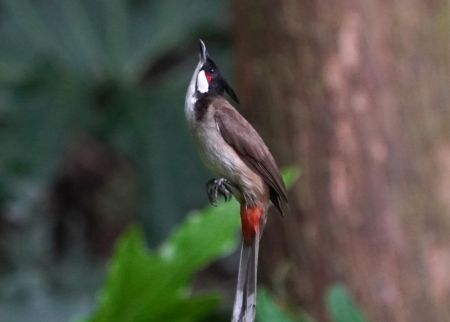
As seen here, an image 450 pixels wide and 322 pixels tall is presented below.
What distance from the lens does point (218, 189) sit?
3.59ft

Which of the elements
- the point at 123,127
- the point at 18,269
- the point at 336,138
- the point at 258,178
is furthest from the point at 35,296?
the point at 258,178

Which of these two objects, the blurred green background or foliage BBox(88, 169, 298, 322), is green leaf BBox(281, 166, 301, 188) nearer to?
foliage BBox(88, 169, 298, 322)

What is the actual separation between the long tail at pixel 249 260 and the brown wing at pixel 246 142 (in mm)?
34

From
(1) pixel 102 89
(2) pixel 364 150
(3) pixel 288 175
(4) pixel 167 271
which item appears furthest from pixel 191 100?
(1) pixel 102 89

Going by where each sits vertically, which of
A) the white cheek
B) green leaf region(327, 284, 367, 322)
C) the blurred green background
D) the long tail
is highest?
the blurred green background

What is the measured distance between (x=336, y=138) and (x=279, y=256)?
34cm

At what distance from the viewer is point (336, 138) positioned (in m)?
2.96

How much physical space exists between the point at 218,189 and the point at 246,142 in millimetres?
66

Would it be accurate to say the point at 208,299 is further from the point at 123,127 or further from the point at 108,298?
the point at 123,127

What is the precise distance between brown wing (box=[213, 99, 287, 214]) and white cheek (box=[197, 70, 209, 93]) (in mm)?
16

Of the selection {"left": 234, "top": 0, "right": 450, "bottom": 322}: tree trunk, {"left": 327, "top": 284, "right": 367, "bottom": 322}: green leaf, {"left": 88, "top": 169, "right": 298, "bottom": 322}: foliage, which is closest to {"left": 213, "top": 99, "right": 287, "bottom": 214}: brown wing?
{"left": 88, "top": 169, "right": 298, "bottom": 322}: foliage

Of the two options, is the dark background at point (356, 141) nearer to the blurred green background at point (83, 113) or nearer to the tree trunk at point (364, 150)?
the tree trunk at point (364, 150)

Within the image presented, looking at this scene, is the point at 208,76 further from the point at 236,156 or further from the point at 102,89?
the point at 102,89

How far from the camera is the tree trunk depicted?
2943mm
